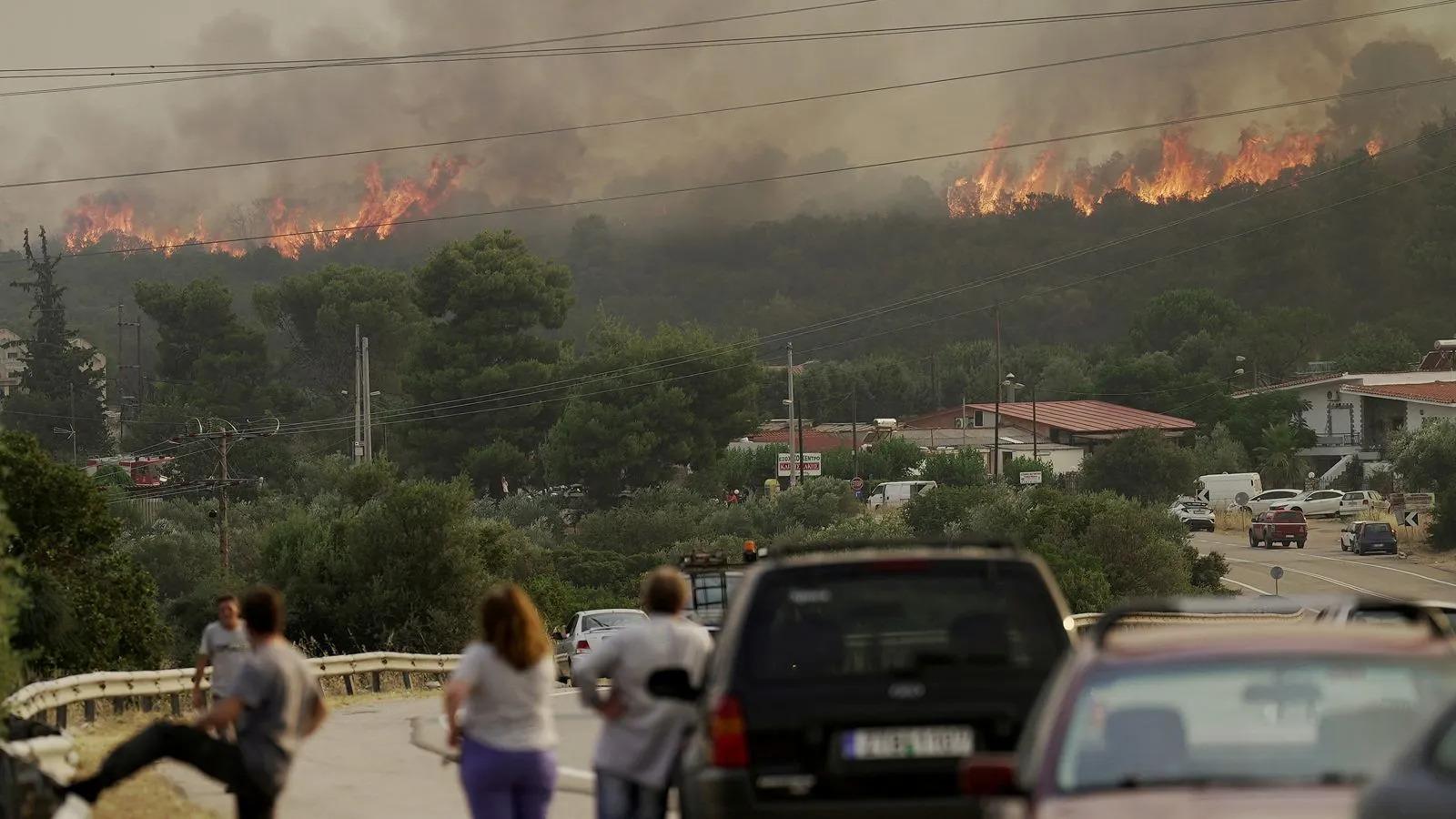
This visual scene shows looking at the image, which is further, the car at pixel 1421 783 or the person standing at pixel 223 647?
the person standing at pixel 223 647

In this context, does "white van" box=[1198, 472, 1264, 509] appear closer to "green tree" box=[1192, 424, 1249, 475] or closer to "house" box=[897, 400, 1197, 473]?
"green tree" box=[1192, 424, 1249, 475]

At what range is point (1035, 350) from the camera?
626ft

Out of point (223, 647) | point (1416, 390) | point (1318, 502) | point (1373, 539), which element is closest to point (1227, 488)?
point (1318, 502)

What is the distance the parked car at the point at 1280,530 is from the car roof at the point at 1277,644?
261ft

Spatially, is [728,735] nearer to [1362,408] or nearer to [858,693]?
[858,693]

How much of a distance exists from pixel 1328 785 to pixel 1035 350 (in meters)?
186

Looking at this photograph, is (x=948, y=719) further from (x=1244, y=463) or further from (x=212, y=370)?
(x=212, y=370)

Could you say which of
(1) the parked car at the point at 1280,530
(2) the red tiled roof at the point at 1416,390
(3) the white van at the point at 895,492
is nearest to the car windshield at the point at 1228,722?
(1) the parked car at the point at 1280,530

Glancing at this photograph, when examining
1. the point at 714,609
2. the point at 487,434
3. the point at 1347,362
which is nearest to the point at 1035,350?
the point at 1347,362

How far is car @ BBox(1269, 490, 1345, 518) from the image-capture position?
96.4 meters

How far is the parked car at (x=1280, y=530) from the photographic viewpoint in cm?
8469

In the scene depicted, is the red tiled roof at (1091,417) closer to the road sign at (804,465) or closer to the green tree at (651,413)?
the green tree at (651,413)

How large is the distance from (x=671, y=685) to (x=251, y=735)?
6.95 ft

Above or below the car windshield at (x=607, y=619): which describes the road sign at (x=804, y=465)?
above
